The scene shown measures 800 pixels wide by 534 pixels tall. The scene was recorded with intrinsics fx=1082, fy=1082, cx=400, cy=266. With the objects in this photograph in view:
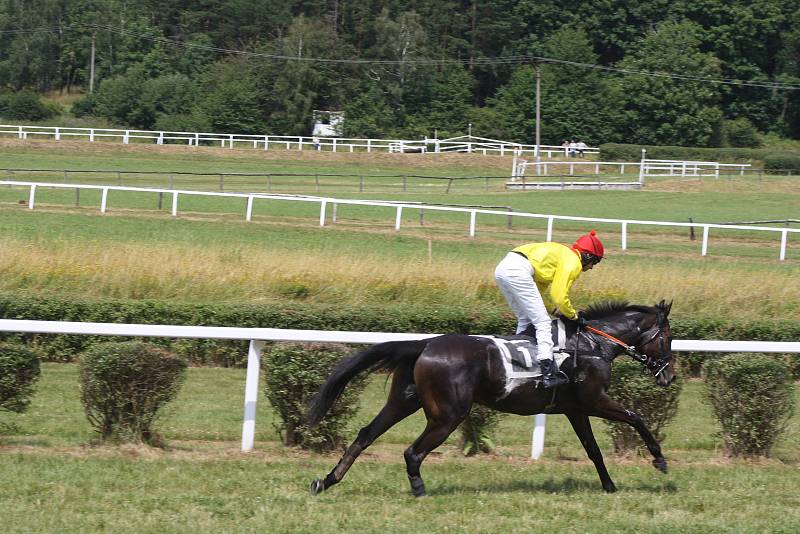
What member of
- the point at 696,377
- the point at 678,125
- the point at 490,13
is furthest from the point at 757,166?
the point at 696,377

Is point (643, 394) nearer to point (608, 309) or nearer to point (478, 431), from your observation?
point (608, 309)

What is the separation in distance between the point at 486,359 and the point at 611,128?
61.9 m

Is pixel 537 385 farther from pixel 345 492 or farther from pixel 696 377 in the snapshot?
pixel 696 377

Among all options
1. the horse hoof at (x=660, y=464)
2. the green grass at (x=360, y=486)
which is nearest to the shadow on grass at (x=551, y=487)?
the green grass at (x=360, y=486)

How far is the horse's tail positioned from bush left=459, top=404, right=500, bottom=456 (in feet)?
4.53

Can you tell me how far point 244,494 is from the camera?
21.4ft

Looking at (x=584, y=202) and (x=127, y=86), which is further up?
(x=127, y=86)

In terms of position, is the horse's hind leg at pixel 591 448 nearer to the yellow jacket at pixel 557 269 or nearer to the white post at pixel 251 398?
the yellow jacket at pixel 557 269

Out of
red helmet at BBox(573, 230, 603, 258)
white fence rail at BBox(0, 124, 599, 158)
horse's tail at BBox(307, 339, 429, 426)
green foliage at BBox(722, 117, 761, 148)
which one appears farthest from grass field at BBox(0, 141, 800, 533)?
green foliage at BBox(722, 117, 761, 148)

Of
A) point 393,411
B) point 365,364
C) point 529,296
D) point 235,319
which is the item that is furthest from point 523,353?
point 235,319

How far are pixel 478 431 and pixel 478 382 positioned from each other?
145cm

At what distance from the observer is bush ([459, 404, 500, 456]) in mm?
8109

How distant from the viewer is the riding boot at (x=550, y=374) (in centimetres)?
697

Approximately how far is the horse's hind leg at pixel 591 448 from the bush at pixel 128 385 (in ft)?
9.14
